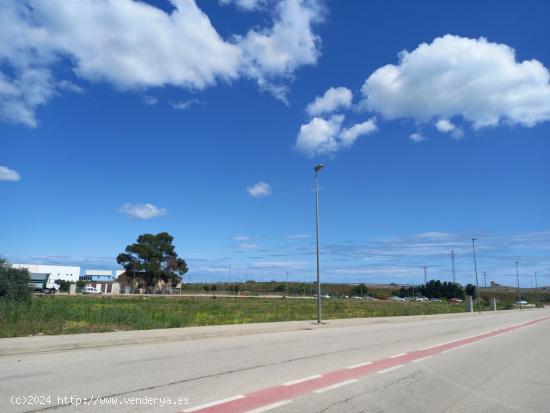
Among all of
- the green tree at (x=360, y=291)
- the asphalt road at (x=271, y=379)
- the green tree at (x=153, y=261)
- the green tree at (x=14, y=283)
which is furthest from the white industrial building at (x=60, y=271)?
the asphalt road at (x=271, y=379)

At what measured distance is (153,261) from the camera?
361 feet

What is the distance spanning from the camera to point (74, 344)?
13766 mm

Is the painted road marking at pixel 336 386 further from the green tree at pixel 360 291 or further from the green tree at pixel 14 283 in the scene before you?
the green tree at pixel 360 291

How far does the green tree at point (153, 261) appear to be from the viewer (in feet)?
355

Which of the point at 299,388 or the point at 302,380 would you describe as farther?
the point at 302,380

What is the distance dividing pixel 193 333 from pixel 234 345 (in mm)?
3171

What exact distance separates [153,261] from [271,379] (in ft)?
345

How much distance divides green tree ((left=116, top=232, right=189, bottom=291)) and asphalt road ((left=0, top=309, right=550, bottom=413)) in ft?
319

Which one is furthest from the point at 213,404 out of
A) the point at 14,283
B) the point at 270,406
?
the point at 14,283

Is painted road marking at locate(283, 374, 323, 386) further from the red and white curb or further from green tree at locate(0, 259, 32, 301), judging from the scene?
green tree at locate(0, 259, 32, 301)

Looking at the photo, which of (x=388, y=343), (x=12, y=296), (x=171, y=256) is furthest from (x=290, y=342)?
(x=171, y=256)

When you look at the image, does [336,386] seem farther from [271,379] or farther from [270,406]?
[270,406]

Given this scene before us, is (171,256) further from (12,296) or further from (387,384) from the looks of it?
(387,384)

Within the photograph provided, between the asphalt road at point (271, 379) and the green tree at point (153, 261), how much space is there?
319 feet
